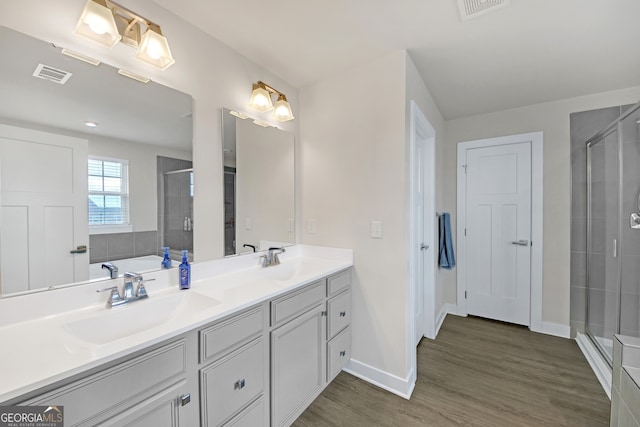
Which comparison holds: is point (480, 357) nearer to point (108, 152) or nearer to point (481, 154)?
point (481, 154)

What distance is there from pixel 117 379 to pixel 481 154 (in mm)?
3701

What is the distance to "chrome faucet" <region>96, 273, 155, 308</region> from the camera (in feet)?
4.02

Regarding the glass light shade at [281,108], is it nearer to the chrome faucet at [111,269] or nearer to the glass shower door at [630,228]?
the chrome faucet at [111,269]

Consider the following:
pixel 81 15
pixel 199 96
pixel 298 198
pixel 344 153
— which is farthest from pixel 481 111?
pixel 81 15

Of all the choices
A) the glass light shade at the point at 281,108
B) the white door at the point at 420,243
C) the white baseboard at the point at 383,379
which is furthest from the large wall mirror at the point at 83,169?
the white door at the point at 420,243

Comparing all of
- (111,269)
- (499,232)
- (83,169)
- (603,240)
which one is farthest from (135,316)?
(603,240)

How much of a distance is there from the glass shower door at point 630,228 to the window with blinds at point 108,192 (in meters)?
3.47

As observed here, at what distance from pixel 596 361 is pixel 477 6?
2.87m

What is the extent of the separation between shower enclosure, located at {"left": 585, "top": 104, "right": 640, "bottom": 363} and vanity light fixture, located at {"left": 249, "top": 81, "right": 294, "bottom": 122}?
8.28 feet

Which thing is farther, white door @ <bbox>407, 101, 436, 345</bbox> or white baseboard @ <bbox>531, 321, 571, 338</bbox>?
white baseboard @ <bbox>531, 321, 571, 338</bbox>

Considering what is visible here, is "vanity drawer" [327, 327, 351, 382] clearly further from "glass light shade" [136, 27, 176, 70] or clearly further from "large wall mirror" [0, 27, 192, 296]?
"glass light shade" [136, 27, 176, 70]

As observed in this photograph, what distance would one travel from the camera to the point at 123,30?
1.32m

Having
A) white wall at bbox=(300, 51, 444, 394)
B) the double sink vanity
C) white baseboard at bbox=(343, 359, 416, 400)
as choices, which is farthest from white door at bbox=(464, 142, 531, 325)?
the double sink vanity

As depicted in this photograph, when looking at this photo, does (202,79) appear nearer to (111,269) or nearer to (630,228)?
(111,269)
